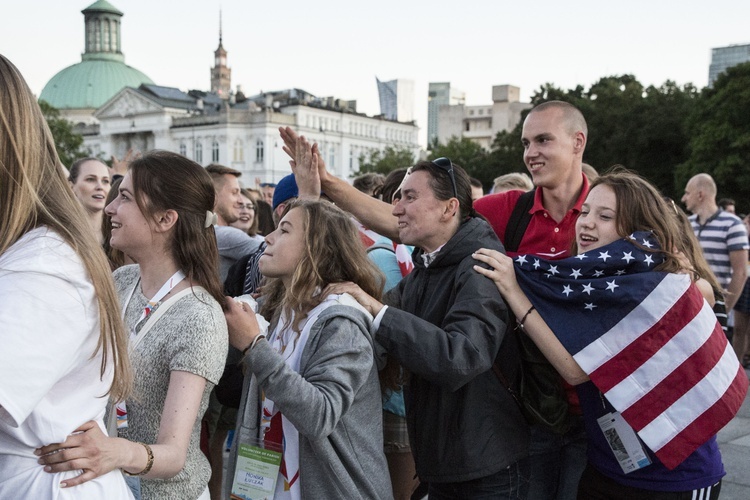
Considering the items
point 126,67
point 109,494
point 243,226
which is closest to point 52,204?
point 109,494

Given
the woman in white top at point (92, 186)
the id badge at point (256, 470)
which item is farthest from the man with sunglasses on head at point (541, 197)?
the woman in white top at point (92, 186)

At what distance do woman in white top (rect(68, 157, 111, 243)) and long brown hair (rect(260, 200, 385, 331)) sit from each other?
3494 millimetres

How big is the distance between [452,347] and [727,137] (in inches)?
1554

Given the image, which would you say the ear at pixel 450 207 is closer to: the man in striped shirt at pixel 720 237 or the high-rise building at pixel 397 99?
the man in striped shirt at pixel 720 237

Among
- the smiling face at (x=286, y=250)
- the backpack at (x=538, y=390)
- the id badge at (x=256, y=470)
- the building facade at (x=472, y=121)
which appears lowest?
the id badge at (x=256, y=470)

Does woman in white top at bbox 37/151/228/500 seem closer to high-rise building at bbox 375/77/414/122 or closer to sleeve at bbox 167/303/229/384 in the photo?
sleeve at bbox 167/303/229/384

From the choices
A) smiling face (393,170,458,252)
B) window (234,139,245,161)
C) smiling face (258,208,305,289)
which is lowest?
smiling face (258,208,305,289)

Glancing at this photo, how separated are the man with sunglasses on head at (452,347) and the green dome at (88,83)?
397ft

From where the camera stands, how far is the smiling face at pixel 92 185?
627 cm

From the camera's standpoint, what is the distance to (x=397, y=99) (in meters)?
124

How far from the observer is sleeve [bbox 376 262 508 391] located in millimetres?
2779

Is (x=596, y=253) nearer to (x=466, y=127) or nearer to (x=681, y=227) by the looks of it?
(x=681, y=227)

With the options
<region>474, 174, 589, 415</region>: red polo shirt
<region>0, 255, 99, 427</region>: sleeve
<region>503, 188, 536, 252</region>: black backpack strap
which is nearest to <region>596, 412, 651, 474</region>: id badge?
<region>474, 174, 589, 415</region>: red polo shirt

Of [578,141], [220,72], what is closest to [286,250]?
[578,141]
